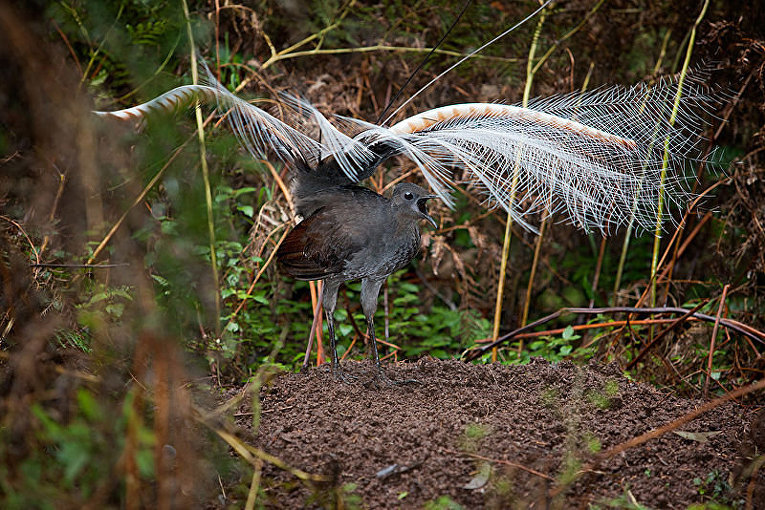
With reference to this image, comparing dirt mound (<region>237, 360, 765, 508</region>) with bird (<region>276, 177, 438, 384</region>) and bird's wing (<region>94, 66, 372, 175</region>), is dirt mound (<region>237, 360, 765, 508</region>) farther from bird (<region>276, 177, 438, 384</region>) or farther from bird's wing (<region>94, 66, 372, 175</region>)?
bird's wing (<region>94, 66, 372, 175</region>)

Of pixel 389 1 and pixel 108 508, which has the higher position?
pixel 389 1

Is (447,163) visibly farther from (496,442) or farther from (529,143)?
(496,442)

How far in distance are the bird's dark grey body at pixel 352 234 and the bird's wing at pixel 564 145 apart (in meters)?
0.21

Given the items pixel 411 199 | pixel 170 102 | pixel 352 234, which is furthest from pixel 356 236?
pixel 170 102

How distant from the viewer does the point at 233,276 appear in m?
3.47

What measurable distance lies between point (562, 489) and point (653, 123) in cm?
166

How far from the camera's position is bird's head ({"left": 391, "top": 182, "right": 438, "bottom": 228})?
2.58 m

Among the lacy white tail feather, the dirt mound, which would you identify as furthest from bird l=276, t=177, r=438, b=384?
the dirt mound

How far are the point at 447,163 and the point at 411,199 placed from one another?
194mm

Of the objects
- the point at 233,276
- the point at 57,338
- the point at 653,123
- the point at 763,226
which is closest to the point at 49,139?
the point at 57,338

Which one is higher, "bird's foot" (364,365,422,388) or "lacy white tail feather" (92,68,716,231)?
"lacy white tail feather" (92,68,716,231)

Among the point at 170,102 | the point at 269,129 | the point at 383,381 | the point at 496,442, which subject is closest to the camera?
the point at 170,102

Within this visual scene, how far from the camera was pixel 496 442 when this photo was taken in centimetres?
206

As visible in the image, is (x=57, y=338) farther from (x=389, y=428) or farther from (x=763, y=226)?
(x=763, y=226)
